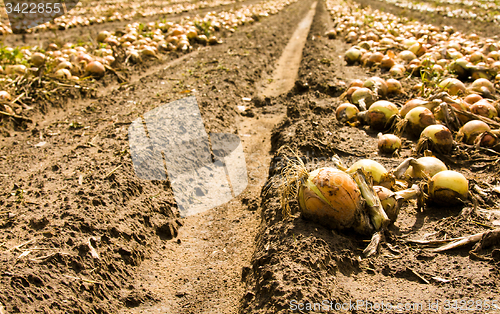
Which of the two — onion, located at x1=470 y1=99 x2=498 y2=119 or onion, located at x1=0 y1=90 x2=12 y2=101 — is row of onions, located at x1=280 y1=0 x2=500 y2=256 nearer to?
onion, located at x1=470 y1=99 x2=498 y2=119

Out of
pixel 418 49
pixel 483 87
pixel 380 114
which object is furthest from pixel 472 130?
pixel 418 49

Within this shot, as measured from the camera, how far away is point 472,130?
3529 mm

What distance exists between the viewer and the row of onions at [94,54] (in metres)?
5.90

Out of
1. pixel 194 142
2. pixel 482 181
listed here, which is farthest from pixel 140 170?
pixel 482 181

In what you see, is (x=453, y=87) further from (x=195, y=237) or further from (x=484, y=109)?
(x=195, y=237)

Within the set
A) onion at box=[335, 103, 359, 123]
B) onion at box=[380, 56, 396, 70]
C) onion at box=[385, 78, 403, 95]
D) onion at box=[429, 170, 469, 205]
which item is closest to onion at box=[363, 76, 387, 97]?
onion at box=[385, 78, 403, 95]

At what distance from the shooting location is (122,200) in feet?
10.3

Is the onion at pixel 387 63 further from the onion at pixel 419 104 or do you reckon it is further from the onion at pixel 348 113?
the onion at pixel 419 104

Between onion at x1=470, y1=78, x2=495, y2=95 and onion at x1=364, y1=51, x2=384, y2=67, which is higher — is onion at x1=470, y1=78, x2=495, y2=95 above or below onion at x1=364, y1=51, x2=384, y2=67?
above

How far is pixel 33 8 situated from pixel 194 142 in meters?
14.7

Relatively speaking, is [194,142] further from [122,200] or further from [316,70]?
[316,70]

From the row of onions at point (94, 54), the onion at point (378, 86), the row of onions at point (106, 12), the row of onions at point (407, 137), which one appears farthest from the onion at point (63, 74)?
the row of onions at point (106, 12)

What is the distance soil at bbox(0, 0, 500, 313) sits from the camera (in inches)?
80.6

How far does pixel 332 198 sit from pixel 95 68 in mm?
5994
